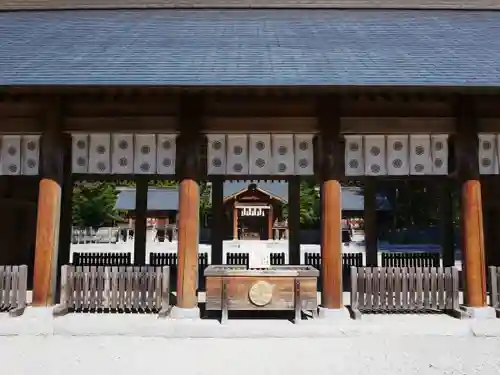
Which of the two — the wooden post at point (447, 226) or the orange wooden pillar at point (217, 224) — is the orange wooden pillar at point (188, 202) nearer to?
the orange wooden pillar at point (217, 224)

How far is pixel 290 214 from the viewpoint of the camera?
526 inches

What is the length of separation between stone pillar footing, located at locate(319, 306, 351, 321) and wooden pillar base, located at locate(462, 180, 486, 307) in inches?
91.5

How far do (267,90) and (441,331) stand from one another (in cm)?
508

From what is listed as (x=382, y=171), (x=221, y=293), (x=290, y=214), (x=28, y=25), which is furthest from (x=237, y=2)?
(x=221, y=293)

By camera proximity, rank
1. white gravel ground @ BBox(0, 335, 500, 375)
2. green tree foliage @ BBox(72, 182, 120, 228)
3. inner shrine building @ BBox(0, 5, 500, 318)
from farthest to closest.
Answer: green tree foliage @ BBox(72, 182, 120, 228) → inner shrine building @ BBox(0, 5, 500, 318) → white gravel ground @ BBox(0, 335, 500, 375)

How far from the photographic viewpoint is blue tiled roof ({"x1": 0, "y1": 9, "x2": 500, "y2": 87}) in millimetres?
7445

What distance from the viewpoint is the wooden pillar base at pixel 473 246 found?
780cm

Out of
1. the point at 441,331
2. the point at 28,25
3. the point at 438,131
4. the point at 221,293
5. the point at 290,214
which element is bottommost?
the point at 441,331

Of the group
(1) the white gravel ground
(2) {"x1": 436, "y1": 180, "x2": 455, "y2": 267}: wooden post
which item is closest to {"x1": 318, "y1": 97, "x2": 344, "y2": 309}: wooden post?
(1) the white gravel ground

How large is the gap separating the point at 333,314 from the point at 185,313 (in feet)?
8.74

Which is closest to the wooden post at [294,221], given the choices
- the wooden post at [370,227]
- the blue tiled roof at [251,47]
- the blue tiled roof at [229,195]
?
the wooden post at [370,227]

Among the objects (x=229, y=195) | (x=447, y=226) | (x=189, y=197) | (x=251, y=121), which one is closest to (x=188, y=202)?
(x=189, y=197)

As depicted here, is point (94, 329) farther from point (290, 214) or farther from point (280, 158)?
point (290, 214)

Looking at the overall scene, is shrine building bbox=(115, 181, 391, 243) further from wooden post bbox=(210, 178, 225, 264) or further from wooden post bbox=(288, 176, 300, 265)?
wooden post bbox=(288, 176, 300, 265)
